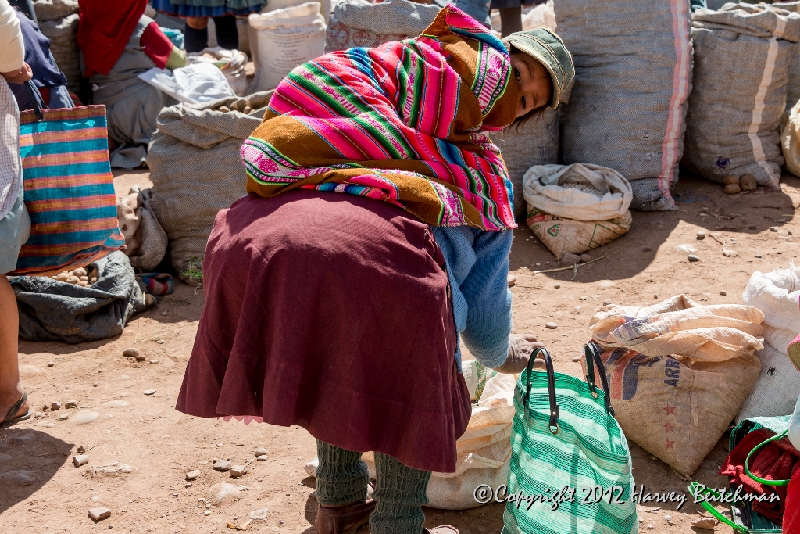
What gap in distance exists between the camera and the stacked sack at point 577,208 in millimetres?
4066

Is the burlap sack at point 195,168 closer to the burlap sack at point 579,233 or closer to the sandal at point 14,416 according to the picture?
the sandal at point 14,416

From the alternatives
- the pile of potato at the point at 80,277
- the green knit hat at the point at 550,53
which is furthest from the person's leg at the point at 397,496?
the pile of potato at the point at 80,277

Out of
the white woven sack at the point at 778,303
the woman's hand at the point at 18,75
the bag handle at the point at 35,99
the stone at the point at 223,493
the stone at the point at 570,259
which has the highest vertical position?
the woman's hand at the point at 18,75

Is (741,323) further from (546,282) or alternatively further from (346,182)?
(346,182)

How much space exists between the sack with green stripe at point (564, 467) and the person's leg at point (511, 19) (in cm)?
403

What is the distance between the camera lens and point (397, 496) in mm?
1876

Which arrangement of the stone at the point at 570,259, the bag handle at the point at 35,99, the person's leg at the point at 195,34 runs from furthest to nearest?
1. the person's leg at the point at 195,34
2. the stone at the point at 570,259
3. the bag handle at the point at 35,99

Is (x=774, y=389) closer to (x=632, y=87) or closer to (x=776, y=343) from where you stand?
(x=776, y=343)

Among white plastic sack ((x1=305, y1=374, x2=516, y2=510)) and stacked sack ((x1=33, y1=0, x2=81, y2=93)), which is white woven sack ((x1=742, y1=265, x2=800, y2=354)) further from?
stacked sack ((x1=33, y1=0, x2=81, y2=93))

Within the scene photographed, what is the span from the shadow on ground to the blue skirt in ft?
15.2

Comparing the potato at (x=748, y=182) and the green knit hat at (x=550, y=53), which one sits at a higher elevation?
the green knit hat at (x=550, y=53)

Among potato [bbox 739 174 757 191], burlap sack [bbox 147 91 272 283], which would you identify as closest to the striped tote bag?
burlap sack [bbox 147 91 272 283]

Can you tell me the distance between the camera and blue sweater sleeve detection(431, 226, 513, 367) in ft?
5.71

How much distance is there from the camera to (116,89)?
18.3 feet
